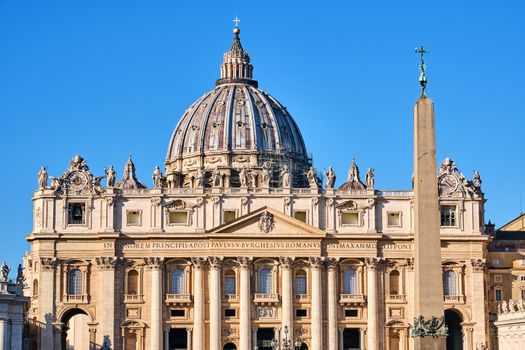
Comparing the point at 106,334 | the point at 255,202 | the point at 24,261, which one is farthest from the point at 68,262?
the point at 24,261

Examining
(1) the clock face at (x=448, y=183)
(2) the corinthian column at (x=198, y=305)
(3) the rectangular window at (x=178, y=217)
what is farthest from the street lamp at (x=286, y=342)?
(1) the clock face at (x=448, y=183)

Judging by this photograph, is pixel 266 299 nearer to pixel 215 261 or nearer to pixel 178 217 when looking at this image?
pixel 215 261

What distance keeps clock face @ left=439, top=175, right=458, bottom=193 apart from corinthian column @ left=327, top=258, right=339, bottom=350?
11.2m

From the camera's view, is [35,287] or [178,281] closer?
[178,281]

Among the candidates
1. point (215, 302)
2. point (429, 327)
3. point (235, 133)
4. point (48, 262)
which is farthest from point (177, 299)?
point (429, 327)

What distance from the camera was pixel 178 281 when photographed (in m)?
113

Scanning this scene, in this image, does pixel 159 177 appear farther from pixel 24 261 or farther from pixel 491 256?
pixel 24 261

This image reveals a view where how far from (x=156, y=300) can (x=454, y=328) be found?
25.1 m

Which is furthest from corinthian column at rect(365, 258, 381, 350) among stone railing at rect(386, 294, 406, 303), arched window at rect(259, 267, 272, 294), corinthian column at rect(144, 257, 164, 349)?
corinthian column at rect(144, 257, 164, 349)

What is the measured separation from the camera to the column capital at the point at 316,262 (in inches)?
4441

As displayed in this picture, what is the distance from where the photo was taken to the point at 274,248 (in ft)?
371

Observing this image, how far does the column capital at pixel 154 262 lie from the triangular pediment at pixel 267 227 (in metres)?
4.62

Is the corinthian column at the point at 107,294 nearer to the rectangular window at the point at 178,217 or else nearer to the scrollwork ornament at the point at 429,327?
the rectangular window at the point at 178,217

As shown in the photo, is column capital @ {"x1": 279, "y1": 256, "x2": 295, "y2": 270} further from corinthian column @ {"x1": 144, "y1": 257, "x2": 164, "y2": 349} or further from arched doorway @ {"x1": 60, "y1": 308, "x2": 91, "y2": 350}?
arched doorway @ {"x1": 60, "y1": 308, "x2": 91, "y2": 350}
